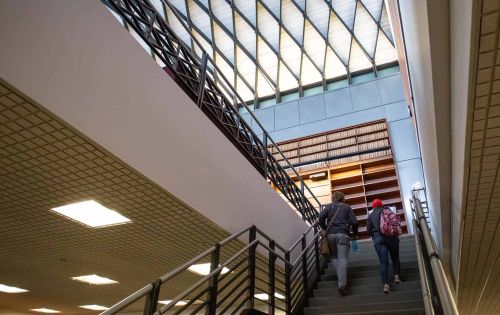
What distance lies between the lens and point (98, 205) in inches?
121

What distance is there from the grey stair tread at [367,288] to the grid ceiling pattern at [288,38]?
8652mm

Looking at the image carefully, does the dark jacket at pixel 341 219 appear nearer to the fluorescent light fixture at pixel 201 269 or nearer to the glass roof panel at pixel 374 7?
the fluorescent light fixture at pixel 201 269

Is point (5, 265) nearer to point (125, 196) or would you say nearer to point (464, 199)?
point (125, 196)

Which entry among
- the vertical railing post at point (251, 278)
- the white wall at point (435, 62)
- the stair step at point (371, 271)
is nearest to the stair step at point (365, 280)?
the stair step at point (371, 271)

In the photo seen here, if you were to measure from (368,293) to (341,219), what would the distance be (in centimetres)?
97

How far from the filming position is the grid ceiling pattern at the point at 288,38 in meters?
11.5

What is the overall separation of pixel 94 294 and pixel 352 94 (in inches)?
345

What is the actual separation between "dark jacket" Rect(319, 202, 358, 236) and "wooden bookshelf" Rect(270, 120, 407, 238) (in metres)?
3.97

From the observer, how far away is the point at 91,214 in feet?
10.6

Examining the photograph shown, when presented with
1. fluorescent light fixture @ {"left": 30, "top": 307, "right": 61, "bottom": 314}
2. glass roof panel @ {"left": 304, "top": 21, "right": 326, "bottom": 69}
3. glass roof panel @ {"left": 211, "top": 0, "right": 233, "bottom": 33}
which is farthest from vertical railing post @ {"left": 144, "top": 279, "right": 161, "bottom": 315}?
glass roof panel @ {"left": 211, "top": 0, "right": 233, "bottom": 33}

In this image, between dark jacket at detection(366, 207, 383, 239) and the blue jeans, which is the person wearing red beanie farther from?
the blue jeans

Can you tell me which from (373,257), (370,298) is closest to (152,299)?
(370,298)

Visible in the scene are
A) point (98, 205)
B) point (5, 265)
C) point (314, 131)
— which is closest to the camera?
point (98, 205)

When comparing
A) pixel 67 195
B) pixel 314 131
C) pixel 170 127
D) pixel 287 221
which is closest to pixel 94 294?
pixel 287 221
